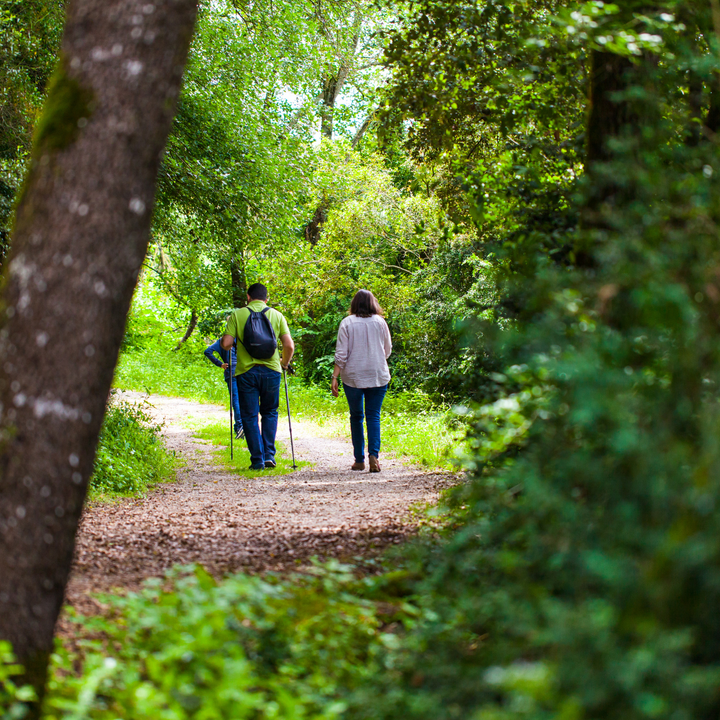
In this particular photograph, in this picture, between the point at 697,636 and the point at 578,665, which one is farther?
the point at 697,636

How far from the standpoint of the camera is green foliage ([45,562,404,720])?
2.21m

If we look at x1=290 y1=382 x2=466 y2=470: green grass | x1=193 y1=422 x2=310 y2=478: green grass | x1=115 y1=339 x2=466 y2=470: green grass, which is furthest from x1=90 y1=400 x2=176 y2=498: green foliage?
x1=290 y1=382 x2=466 y2=470: green grass

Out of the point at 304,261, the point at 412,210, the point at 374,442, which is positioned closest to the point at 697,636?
the point at 374,442

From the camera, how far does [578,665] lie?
1644mm

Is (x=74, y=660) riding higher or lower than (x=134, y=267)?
lower

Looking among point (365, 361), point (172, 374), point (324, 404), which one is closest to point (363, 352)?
point (365, 361)

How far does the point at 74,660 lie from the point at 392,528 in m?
2.73

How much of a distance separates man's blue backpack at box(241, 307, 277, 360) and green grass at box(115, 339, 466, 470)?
1946mm

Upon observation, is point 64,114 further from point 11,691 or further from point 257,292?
point 257,292

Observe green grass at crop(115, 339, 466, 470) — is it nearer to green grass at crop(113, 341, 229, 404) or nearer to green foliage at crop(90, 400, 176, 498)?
green grass at crop(113, 341, 229, 404)

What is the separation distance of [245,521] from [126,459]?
3.17m

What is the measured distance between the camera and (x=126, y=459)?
328 inches

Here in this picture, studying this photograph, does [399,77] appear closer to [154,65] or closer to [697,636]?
[154,65]

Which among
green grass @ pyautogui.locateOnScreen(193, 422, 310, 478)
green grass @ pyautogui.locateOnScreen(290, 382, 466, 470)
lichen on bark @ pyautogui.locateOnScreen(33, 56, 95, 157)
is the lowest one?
green grass @ pyautogui.locateOnScreen(193, 422, 310, 478)
